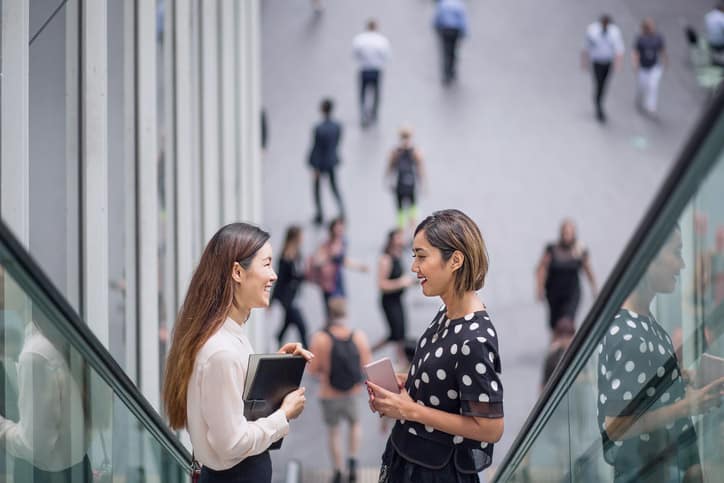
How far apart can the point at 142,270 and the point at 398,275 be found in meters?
6.01

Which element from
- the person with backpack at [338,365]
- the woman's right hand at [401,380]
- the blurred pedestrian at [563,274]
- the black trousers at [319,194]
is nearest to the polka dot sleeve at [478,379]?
the woman's right hand at [401,380]

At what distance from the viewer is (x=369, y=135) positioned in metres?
19.6

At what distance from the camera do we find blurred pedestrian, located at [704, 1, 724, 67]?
20.5 m

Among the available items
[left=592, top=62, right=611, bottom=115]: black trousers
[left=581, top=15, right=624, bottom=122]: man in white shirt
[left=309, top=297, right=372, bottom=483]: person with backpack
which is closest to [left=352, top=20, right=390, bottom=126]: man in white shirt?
[left=581, top=15, right=624, bottom=122]: man in white shirt

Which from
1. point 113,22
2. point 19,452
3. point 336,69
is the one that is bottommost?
point 19,452

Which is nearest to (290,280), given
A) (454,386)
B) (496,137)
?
(496,137)

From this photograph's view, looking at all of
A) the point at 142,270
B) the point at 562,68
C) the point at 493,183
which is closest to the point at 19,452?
the point at 142,270

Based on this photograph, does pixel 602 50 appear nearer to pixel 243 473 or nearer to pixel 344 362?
pixel 344 362

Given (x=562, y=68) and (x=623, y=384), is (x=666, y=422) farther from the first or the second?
(x=562, y=68)

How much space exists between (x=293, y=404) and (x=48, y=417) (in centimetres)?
83

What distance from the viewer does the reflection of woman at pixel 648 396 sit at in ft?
13.6

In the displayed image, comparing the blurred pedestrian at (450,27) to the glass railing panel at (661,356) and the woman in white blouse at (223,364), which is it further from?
the woman in white blouse at (223,364)

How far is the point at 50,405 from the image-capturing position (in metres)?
4.23

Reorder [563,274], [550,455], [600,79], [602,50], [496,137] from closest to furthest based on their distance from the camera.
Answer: [550,455], [563,274], [602,50], [496,137], [600,79]
